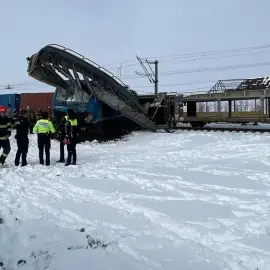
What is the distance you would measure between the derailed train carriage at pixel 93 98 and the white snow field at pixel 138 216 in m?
8.20

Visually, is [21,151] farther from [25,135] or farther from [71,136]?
[71,136]

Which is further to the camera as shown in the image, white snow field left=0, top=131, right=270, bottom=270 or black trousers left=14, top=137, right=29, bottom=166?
black trousers left=14, top=137, right=29, bottom=166

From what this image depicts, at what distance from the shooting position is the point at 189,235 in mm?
4633

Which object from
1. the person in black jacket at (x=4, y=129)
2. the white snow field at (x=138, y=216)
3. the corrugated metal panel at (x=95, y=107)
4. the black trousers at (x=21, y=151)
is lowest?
the white snow field at (x=138, y=216)

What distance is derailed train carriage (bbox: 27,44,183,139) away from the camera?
55.4 feet

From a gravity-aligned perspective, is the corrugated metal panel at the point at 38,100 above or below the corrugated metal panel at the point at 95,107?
above

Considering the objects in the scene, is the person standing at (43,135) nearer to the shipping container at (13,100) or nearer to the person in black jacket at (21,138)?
the person in black jacket at (21,138)

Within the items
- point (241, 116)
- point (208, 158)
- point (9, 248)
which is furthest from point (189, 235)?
point (241, 116)

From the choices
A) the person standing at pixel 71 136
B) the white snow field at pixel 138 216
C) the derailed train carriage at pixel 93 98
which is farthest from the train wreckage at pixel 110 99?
the white snow field at pixel 138 216

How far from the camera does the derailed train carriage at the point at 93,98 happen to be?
55.4 feet

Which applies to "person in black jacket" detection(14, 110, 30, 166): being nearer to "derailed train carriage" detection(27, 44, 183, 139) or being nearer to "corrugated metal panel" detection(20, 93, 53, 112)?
"derailed train carriage" detection(27, 44, 183, 139)

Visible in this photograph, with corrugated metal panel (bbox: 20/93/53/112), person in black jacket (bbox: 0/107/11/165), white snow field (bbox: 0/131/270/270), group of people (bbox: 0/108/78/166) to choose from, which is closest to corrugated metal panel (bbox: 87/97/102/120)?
group of people (bbox: 0/108/78/166)


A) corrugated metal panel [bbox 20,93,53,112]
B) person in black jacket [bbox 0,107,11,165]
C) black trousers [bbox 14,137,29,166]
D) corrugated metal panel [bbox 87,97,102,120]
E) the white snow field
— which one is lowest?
the white snow field

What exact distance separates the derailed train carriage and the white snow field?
26.9 feet
